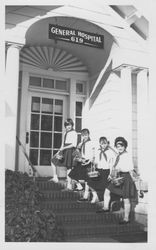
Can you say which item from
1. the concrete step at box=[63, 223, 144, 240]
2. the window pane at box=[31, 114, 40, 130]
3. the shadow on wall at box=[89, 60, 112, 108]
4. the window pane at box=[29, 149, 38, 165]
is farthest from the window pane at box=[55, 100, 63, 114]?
the concrete step at box=[63, 223, 144, 240]

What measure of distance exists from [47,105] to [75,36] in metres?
1.36

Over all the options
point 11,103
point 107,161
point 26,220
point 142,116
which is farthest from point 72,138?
point 26,220

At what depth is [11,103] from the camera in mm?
4320

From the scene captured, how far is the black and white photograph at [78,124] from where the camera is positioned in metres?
4.00

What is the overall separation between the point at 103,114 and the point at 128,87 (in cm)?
61

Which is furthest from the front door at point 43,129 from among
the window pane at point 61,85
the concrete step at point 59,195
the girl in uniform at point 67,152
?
the concrete step at point 59,195

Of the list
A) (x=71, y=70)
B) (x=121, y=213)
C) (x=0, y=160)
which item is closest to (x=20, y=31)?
(x=71, y=70)

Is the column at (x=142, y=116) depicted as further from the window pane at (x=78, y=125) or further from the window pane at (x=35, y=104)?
the window pane at (x=35, y=104)

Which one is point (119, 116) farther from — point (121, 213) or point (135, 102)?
point (121, 213)

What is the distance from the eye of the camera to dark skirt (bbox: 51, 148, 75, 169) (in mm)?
4711

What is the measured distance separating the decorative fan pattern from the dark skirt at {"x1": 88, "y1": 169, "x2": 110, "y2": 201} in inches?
77.3

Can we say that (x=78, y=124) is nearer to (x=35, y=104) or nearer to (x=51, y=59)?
(x=35, y=104)

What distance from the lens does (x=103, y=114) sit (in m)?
5.34

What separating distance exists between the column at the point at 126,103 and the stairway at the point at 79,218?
3.99 ft
